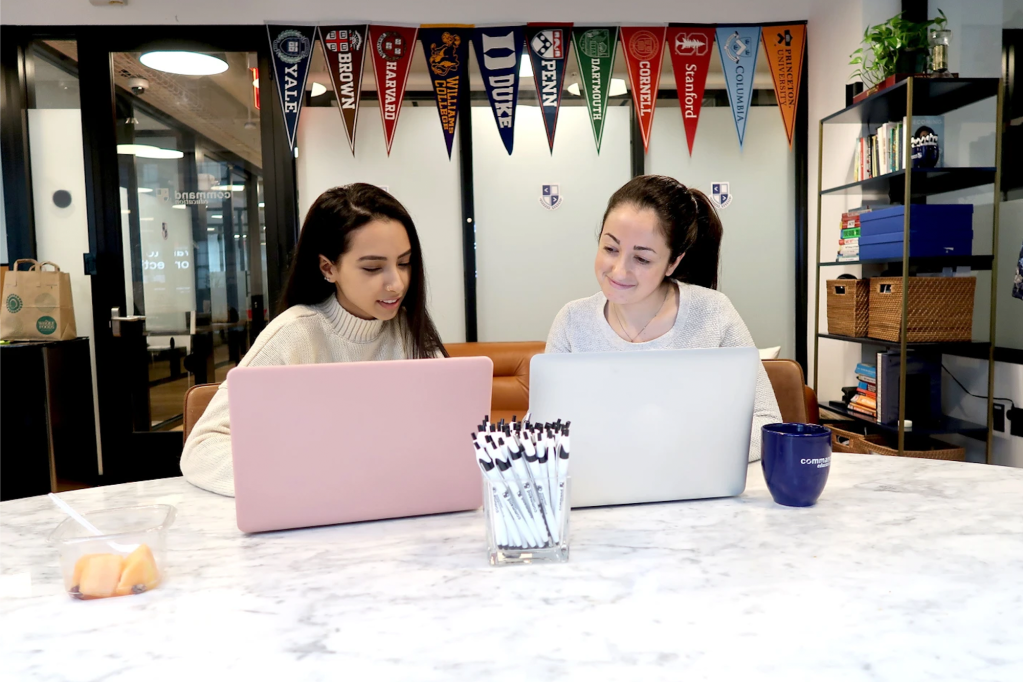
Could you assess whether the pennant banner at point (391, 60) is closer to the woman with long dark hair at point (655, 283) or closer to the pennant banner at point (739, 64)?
the pennant banner at point (739, 64)

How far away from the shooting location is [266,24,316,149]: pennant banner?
3.97 metres

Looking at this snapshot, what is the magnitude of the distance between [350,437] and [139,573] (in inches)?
11.2

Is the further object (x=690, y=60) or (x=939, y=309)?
(x=690, y=60)

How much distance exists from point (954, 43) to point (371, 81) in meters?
2.98

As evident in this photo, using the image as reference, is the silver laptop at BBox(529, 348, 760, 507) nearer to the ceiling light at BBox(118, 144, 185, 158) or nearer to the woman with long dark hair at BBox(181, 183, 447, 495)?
the woman with long dark hair at BBox(181, 183, 447, 495)

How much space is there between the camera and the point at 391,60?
4055 millimetres

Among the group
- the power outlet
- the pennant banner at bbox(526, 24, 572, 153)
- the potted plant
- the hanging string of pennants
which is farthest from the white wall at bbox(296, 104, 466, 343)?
the power outlet

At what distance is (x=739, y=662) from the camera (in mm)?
617

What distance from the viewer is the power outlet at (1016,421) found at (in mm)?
2910

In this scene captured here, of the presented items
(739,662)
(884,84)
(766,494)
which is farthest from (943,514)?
(884,84)

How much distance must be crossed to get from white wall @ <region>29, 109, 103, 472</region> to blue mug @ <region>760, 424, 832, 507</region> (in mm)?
4053

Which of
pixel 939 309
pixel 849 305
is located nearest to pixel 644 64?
pixel 849 305

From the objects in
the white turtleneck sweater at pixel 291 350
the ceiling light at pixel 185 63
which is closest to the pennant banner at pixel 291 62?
the ceiling light at pixel 185 63

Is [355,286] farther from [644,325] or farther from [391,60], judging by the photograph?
[391,60]
